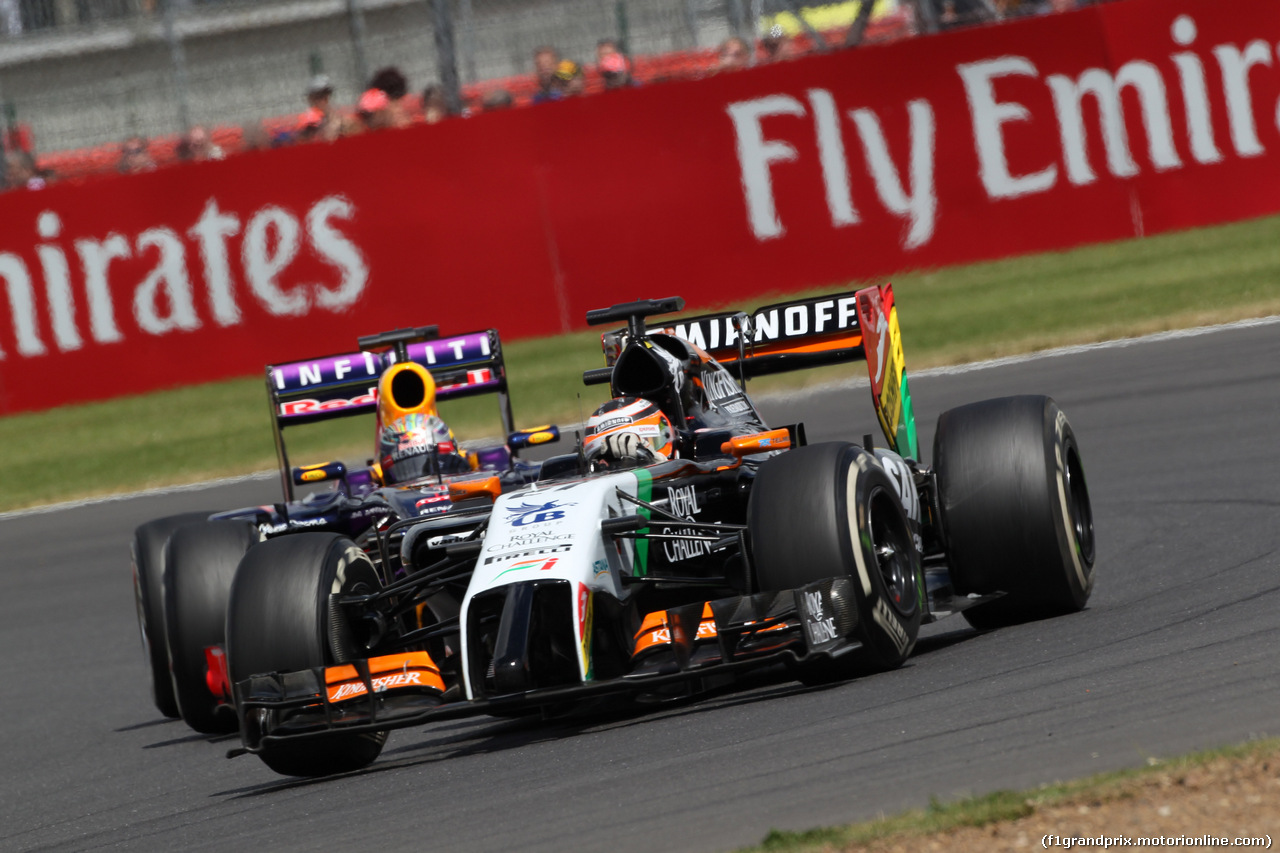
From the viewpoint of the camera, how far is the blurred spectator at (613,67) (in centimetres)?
1859

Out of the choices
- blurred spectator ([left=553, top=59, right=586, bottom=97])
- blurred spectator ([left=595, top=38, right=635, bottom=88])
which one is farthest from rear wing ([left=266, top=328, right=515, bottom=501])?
blurred spectator ([left=553, top=59, right=586, bottom=97])

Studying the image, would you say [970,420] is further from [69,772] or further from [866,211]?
[866,211]

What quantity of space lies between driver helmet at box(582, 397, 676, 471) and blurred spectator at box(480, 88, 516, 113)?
11145mm

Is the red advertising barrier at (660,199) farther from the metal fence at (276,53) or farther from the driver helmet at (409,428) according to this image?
the driver helmet at (409,428)

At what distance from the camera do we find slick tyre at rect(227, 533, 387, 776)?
6887 millimetres

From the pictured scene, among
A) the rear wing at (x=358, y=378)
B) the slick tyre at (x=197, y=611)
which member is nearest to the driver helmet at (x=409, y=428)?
the rear wing at (x=358, y=378)

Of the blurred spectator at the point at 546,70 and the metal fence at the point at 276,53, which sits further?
the blurred spectator at the point at 546,70

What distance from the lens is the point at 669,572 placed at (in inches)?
292

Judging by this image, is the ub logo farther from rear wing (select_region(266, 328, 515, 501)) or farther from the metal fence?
the metal fence

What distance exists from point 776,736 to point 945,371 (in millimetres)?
10170

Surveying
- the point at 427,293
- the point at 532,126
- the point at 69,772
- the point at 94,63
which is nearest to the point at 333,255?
the point at 427,293

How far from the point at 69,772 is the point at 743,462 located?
331cm

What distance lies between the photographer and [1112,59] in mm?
17531

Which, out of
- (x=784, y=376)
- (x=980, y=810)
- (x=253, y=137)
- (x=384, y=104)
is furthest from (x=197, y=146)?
(x=980, y=810)
